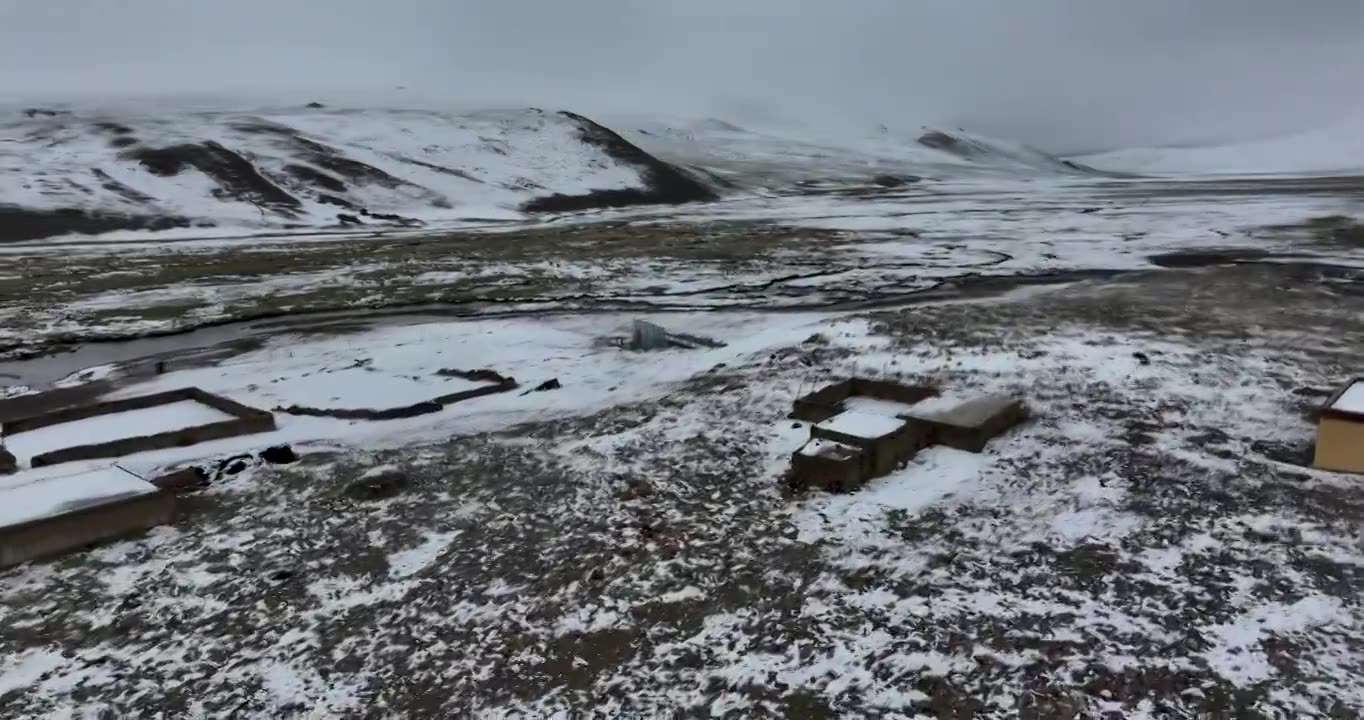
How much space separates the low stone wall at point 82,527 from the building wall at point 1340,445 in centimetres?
880

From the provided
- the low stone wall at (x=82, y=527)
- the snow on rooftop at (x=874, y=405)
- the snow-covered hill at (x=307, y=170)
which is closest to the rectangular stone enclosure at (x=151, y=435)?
the low stone wall at (x=82, y=527)

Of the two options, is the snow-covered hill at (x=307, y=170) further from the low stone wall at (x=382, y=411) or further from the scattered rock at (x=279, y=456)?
the scattered rock at (x=279, y=456)

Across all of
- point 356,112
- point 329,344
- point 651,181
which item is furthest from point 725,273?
point 356,112

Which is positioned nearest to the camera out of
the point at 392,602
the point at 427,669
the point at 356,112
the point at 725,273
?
the point at 427,669

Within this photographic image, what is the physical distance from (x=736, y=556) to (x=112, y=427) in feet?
22.3

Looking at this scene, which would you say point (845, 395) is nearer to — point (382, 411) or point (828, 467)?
point (828, 467)

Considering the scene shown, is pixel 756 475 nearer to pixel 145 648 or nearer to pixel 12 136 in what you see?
pixel 145 648

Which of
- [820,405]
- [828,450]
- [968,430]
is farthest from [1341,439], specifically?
[820,405]

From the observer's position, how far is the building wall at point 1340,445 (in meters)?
7.69

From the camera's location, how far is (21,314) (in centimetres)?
1761

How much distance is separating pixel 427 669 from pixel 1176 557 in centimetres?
470

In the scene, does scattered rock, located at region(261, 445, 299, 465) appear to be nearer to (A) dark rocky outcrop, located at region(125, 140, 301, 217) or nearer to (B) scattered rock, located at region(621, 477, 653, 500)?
(B) scattered rock, located at region(621, 477, 653, 500)

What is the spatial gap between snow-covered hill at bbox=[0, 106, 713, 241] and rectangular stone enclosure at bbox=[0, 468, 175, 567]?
106ft

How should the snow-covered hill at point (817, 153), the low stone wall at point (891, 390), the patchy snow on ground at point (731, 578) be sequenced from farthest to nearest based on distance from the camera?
the snow-covered hill at point (817, 153), the low stone wall at point (891, 390), the patchy snow on ground at point (731, 578)
